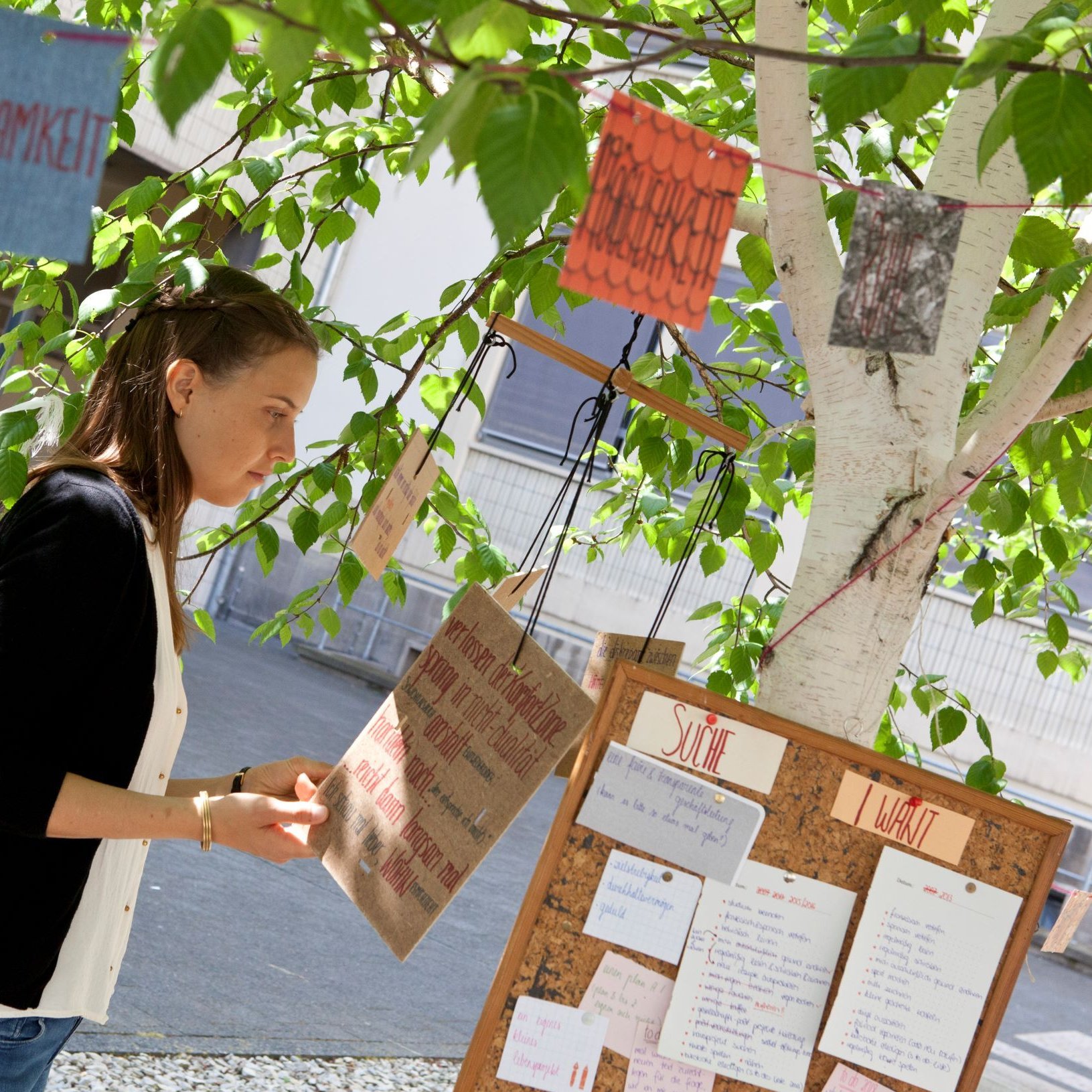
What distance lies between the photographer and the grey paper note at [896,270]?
1096mm

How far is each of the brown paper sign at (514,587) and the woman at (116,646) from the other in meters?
0.35

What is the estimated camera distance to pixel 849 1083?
139 centimetres

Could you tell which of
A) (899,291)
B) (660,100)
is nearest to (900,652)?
(899,291)

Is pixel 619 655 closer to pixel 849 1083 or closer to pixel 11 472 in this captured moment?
pixel 849 1083

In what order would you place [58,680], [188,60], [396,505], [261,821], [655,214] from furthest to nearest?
[396,505] → [261,821] → [58,680] → [655,214] → [188,60]

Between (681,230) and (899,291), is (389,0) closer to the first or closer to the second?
(681,230)

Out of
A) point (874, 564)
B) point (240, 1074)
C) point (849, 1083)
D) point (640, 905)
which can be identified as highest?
point (874, 564)

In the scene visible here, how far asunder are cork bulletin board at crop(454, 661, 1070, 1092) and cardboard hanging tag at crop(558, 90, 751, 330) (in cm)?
47

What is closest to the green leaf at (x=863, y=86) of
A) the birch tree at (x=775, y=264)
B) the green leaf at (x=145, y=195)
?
the birch tree at (x=775, y=264)

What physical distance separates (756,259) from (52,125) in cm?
133

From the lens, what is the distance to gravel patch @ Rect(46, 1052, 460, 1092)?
3.20m

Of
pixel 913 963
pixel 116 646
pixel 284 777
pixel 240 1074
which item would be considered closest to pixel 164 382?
pixel 116 646

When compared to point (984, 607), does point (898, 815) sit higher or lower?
lower

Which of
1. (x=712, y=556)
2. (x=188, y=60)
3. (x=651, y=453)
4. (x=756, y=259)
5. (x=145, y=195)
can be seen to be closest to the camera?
(x=188, y=60)
